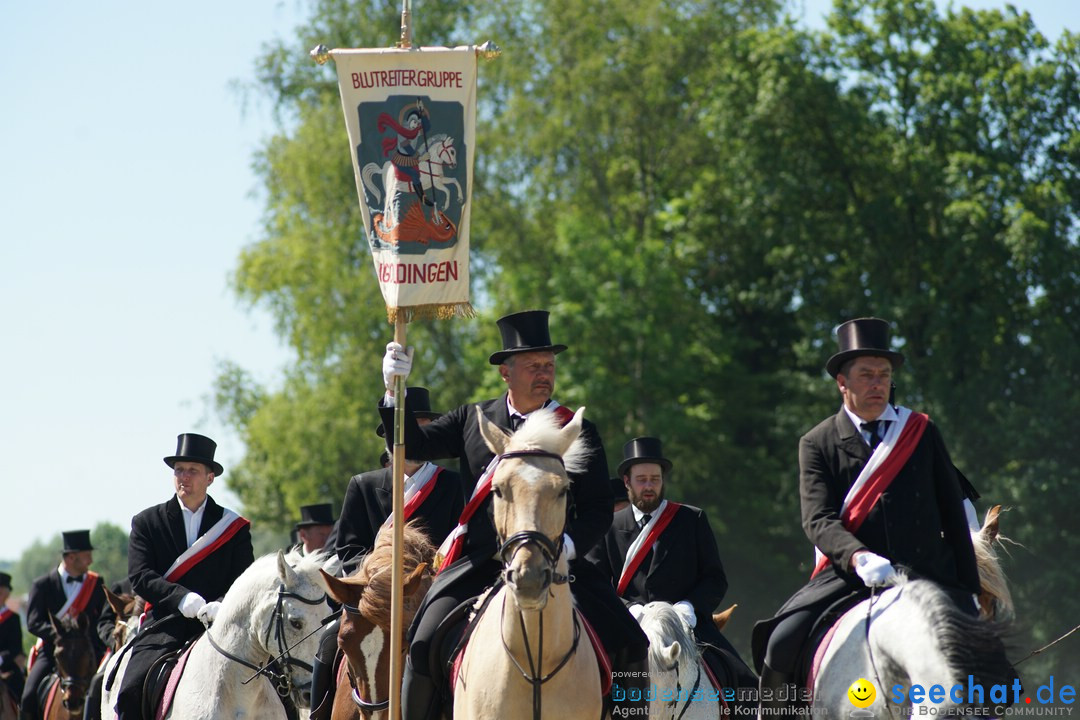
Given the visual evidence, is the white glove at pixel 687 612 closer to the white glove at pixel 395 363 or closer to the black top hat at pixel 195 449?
the white glove at pixel 395 363

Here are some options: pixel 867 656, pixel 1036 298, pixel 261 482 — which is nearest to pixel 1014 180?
pixel 1036 298

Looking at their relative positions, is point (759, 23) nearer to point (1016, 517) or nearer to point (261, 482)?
point (1016, 517)

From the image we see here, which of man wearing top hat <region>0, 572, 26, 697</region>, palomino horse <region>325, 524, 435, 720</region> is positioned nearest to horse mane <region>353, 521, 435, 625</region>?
palomino horse <region>325, 524, 435, 720</region>

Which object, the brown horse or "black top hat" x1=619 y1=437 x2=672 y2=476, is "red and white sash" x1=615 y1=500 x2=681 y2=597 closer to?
"black top hat" x1=619 y1=437 x2=672 y2=476

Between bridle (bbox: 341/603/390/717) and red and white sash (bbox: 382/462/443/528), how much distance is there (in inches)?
70.0

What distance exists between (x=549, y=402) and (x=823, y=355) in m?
27.1

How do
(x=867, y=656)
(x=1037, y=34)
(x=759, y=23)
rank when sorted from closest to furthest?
(x=867, y=656), (x=1037, y=34), (x=759, y=23)

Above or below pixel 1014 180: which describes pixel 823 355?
below

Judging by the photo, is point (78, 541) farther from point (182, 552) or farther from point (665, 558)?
point (665, 558)

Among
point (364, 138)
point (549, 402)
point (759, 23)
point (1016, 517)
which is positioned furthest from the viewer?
point (759, 23)

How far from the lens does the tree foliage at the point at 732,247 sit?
32750mm

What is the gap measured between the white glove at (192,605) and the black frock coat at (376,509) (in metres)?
→ 1.16

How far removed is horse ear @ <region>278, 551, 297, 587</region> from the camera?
1033cm

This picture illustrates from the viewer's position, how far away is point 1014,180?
32844 millimetres
